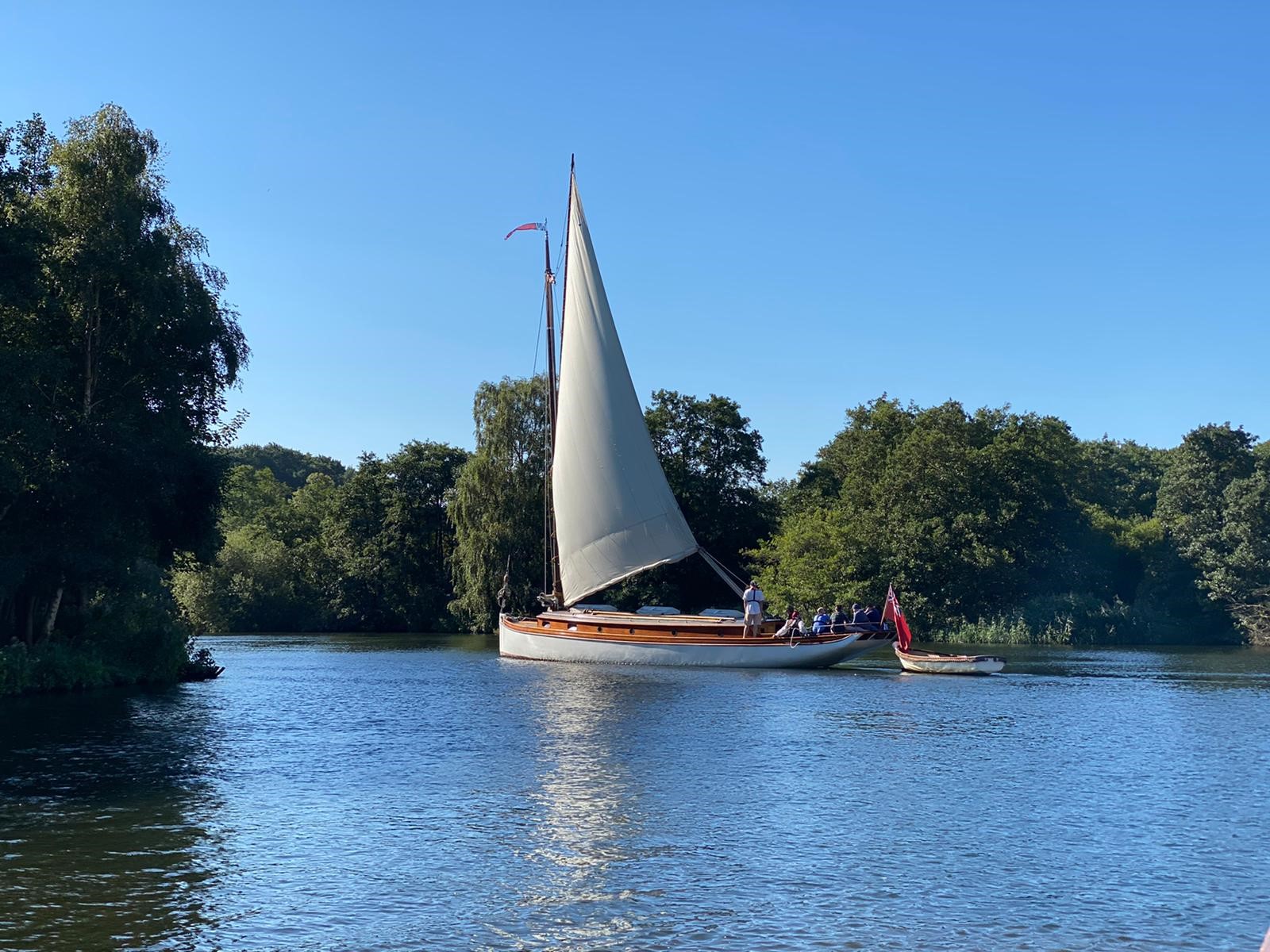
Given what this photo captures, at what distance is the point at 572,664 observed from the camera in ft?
157

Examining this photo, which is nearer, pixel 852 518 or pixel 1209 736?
pixel 1209 736

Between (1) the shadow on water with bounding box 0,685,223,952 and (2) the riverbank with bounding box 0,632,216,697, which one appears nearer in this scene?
(1) the shadow on water with bounding box 0,685,223,952

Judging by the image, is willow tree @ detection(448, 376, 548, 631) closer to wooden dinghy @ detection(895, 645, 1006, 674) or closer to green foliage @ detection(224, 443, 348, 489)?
wooden dinghy @ detection(895, 645, 1006, 674)

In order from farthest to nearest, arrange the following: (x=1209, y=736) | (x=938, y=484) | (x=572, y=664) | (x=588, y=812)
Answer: (x=938, y=484), (x=572, y=664), (x=1209, y=736), (x=588, y=812)

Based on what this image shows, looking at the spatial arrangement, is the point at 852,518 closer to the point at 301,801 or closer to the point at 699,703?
the point at 699,703

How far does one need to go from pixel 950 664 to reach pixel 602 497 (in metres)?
13.9

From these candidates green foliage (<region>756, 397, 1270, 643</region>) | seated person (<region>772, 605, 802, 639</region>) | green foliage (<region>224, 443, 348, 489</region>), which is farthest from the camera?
green foliage (<region>224, 443, 348, 489</region>)

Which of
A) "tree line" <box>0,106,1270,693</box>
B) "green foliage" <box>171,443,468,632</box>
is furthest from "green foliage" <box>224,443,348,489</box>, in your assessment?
"green foliage" <box>171,443,468,632</box>

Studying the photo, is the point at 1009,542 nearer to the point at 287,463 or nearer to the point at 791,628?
the point at 791,628

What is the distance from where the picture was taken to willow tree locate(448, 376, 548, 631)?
7256 cm

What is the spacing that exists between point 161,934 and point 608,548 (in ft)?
124

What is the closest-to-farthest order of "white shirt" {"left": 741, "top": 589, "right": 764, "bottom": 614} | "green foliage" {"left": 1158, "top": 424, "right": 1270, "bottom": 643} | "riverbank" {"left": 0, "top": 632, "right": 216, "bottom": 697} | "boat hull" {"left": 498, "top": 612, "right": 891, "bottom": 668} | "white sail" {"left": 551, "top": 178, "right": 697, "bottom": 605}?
"riverbank" {"left": 0, "top": 632, "right": 216, "bottom": 697} → "boat hull" {"left": 498, "top": 612, "right": 891, "bottom": 668} → "white shirt" {"left": 741, "top": 589, "right": 764, "bottom": 614} → "white sail" {"left": 551, "top": 178, "right": 697, "bottom": 605} → "green foliage" {"left": 1158, "top": 424, "right": 1270, "bottom": 643}

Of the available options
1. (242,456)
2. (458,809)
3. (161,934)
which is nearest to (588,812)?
(458,809)

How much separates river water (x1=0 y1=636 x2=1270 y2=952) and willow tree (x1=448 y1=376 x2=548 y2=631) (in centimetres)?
4074
